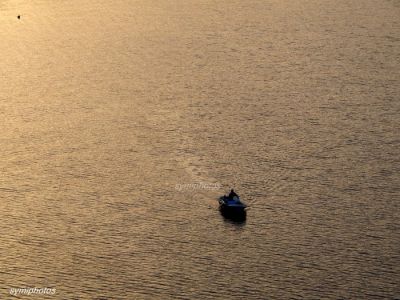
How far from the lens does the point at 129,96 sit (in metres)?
104

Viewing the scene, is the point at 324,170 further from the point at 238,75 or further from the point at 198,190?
the point at 238,75

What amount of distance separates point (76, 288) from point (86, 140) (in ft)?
111

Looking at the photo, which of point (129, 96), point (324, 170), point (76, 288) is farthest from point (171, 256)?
point (129, 96)

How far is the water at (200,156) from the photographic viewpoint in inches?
2419
